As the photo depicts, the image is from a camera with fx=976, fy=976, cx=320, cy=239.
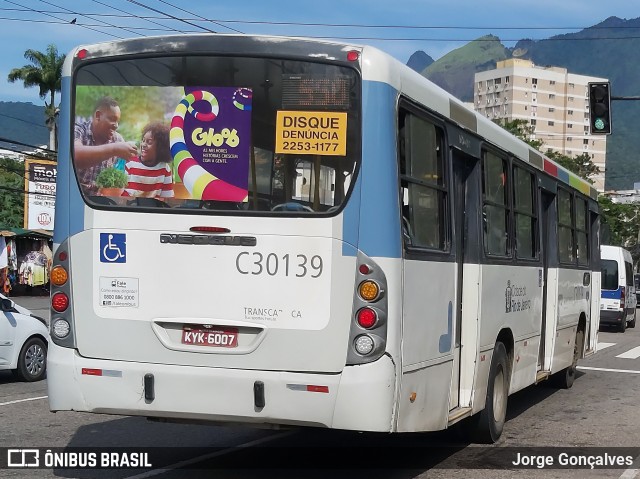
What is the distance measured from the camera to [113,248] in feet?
22.3

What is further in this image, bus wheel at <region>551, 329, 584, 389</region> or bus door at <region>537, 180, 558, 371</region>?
bus wheel at <region>551, 329, 584, 389</region>

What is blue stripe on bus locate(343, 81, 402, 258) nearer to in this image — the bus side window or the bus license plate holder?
the bus side window

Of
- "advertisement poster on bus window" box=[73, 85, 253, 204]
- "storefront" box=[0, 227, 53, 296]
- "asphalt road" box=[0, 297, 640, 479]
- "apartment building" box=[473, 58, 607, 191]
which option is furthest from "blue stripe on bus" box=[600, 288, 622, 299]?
"apartment building" box=[473, 58, 607, 191]

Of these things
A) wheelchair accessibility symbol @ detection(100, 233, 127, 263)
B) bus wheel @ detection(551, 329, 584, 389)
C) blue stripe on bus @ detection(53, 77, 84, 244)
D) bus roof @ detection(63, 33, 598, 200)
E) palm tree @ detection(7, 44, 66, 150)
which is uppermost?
palm tree @ detection(7, 44, 66, 150)

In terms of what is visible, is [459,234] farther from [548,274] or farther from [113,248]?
[548,274]

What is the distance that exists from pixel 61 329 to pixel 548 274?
6.93 m

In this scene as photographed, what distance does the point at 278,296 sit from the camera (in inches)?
255

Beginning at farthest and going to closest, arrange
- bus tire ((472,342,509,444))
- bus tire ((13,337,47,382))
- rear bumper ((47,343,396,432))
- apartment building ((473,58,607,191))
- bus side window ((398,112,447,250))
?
apartment building ((473,58,607,191)) < bus tire ((13,337,47,382)) < bus tire ((472,342,509,444)) < bus side window ((398,112,447,250)) < rear bumper ((47,343,396,432))

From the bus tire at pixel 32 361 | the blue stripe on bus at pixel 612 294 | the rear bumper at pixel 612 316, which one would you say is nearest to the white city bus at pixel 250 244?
the bus tire at pixel 32 361

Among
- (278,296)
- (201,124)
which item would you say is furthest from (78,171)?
(278,296)

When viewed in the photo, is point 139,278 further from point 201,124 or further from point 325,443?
point 325,443

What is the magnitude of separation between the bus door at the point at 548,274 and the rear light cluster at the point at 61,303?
21.2ft

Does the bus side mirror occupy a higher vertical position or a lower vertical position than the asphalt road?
higher

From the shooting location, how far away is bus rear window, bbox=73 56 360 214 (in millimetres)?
6539
